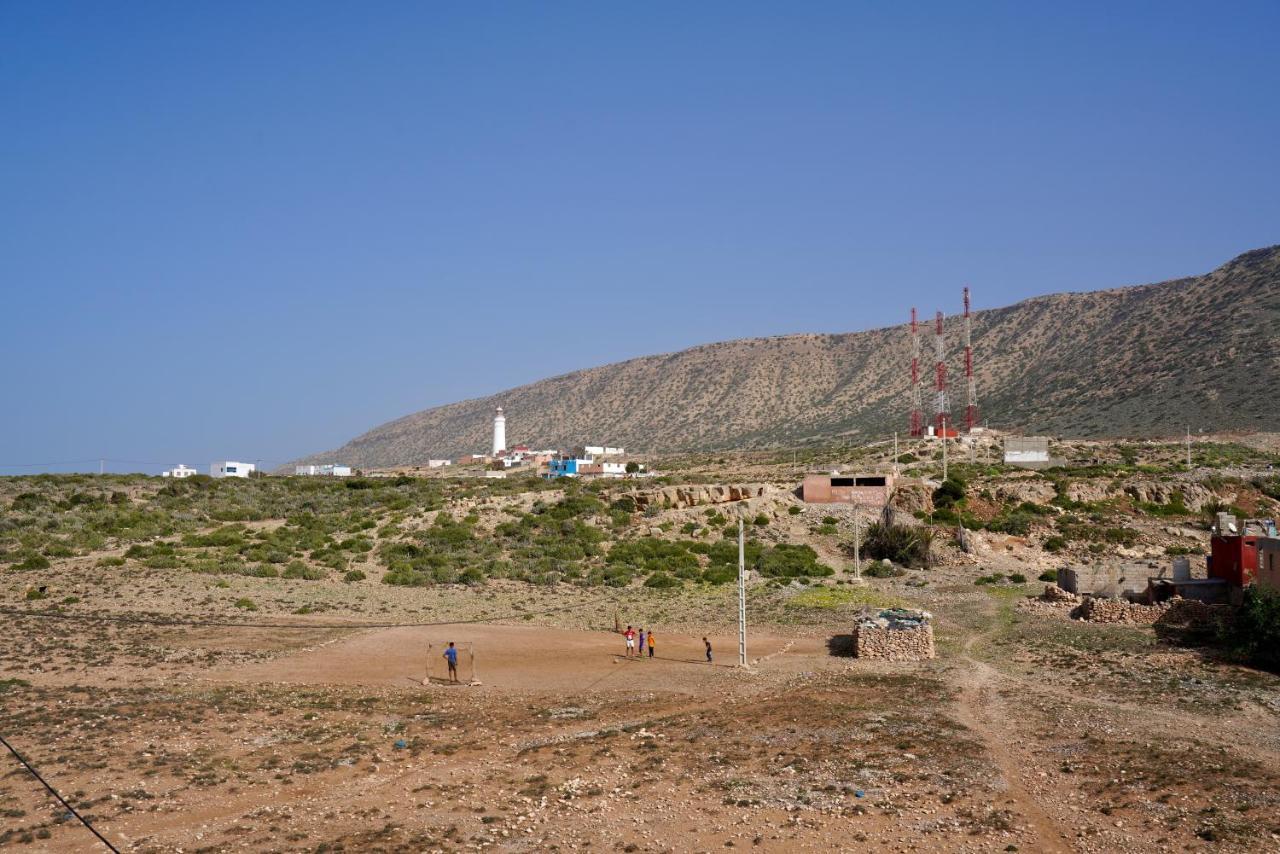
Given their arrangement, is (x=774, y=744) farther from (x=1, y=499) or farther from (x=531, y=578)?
(x=1, y=499)

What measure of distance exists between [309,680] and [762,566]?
78.4 feet

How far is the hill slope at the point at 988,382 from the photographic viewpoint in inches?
3644

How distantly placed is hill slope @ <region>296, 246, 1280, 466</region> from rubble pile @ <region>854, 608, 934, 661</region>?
66.7m

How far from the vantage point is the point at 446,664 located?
28.0 meters

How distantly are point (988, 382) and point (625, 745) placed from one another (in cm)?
11075

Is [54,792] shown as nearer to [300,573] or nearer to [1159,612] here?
[300,573]

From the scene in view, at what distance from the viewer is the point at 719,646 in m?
30.5

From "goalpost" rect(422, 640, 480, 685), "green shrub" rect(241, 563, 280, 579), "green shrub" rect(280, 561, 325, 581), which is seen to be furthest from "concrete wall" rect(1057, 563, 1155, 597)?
"green shrub" rect(241, 563, 280, 579)

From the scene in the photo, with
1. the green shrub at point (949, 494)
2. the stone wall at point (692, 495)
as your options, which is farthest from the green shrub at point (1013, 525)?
the stone wall at point (692, 495)

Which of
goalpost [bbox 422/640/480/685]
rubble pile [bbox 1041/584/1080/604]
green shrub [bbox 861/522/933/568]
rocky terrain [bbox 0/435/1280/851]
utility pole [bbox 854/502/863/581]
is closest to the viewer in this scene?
rocky terrain [bbox 0/435/1280/851]

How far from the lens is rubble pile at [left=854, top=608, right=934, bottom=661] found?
27969 mm

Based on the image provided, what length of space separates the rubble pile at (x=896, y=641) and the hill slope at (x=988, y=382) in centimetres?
6668

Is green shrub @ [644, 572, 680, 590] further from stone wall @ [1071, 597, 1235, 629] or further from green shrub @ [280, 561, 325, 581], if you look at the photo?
stone wall @ [1071, 597, 1235, 629]

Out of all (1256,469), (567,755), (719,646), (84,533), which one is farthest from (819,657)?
(1256,469)
